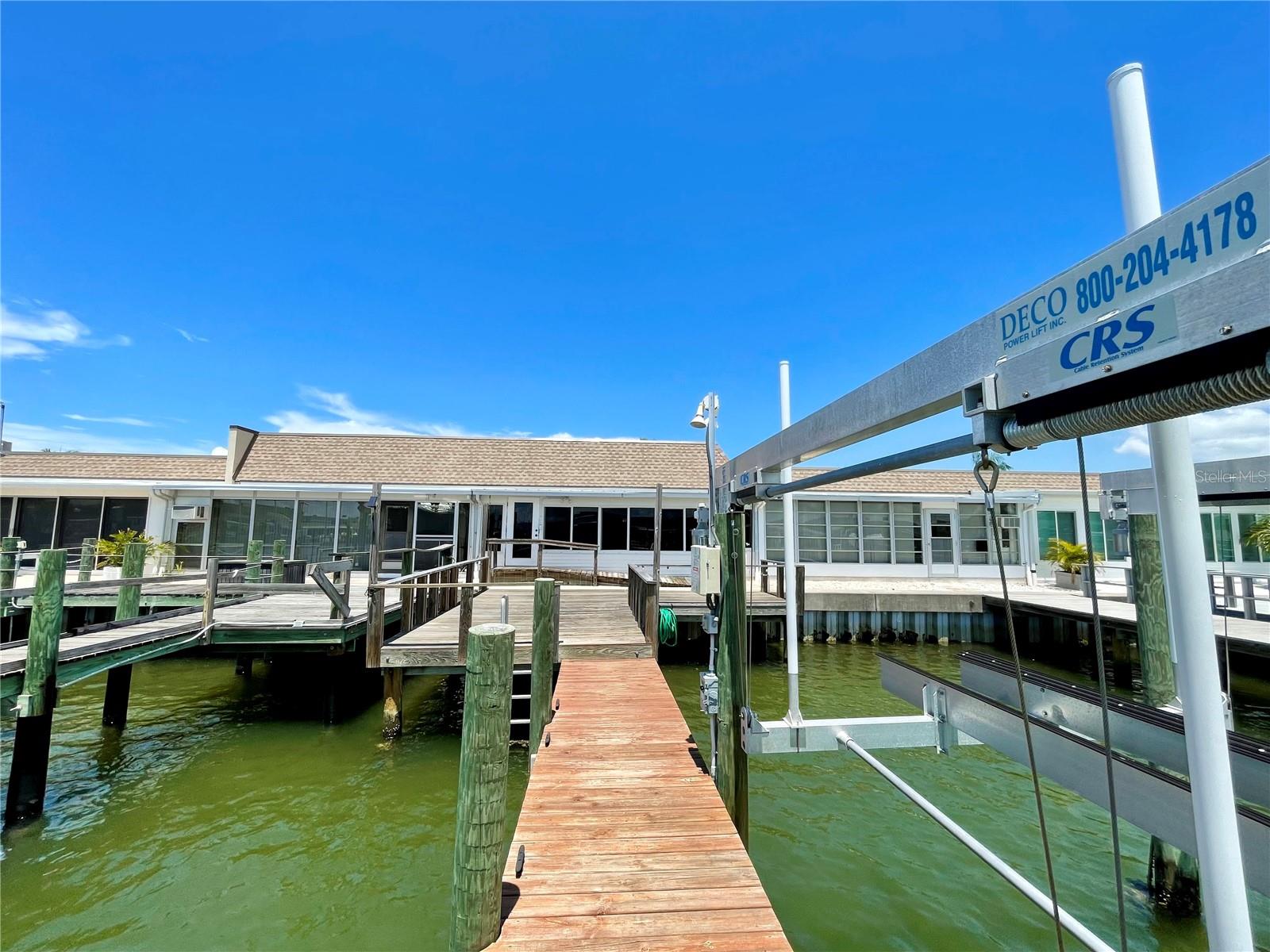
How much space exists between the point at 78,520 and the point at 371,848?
20.7 m

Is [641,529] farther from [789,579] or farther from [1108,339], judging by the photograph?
[1108,339]

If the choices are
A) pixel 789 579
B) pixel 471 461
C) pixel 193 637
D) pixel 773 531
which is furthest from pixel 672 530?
pixel 193 637

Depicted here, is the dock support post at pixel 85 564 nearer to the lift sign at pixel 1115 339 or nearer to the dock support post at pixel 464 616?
the dock support post at pixel 464 616

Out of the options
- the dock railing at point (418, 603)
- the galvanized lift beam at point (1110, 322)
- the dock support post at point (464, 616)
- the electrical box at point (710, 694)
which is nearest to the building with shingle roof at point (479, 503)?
the dock railing at point (418, 603)

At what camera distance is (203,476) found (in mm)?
19375

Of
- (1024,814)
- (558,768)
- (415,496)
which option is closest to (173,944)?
(558,768)

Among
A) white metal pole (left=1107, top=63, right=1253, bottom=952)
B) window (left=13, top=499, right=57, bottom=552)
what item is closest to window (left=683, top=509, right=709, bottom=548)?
white metal pole (left=1107, top=63, right=1253, bottom=952)

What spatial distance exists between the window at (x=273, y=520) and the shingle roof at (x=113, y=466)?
276cm

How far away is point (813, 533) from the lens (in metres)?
19.8

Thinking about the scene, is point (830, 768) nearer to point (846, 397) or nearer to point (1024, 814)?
point (1024, 814)

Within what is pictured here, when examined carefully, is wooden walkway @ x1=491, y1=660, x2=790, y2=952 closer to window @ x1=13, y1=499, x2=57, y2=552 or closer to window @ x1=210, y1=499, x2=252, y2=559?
window @ x1=210, y1=499, x2=252, y2=559

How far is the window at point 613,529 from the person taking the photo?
18.1m

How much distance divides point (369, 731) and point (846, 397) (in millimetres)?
8587

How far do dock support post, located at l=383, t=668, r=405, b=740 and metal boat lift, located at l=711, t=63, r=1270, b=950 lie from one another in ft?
23.2
